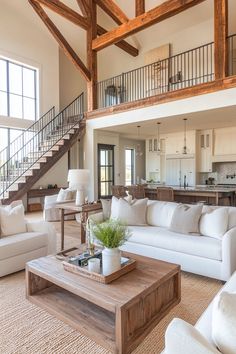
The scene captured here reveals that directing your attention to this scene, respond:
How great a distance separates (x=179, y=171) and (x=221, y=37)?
4.66 m

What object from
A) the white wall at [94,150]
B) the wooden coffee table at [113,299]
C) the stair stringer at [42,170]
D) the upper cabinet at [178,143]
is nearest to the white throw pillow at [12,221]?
the wooden coffee table at [113,299]

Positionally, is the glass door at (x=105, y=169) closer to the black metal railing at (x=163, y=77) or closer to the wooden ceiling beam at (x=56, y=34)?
the black metal railing at (x=163, y=77)

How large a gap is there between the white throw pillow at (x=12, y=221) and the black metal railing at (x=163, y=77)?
17.5 ft

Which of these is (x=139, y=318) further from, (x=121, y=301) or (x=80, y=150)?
(x=80, y=150)

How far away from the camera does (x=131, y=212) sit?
149 inches

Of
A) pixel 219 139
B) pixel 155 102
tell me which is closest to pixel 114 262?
pixel 155 102

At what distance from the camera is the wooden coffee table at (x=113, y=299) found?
181 cm

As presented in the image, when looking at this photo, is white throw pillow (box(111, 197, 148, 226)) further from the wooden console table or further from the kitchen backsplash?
the kitchen backsplash

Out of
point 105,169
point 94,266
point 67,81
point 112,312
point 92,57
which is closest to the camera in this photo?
point 112,312

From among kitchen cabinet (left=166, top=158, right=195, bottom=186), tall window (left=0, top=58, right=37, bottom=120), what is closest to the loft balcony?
tall window (left=0, top=58, right=37, bottom=120)

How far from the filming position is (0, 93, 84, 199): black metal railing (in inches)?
285

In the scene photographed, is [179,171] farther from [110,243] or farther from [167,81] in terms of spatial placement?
[110,243]

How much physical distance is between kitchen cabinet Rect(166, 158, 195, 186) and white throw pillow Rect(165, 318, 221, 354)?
7.98 meters

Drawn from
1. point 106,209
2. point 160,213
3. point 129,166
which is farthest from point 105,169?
point 160,213
